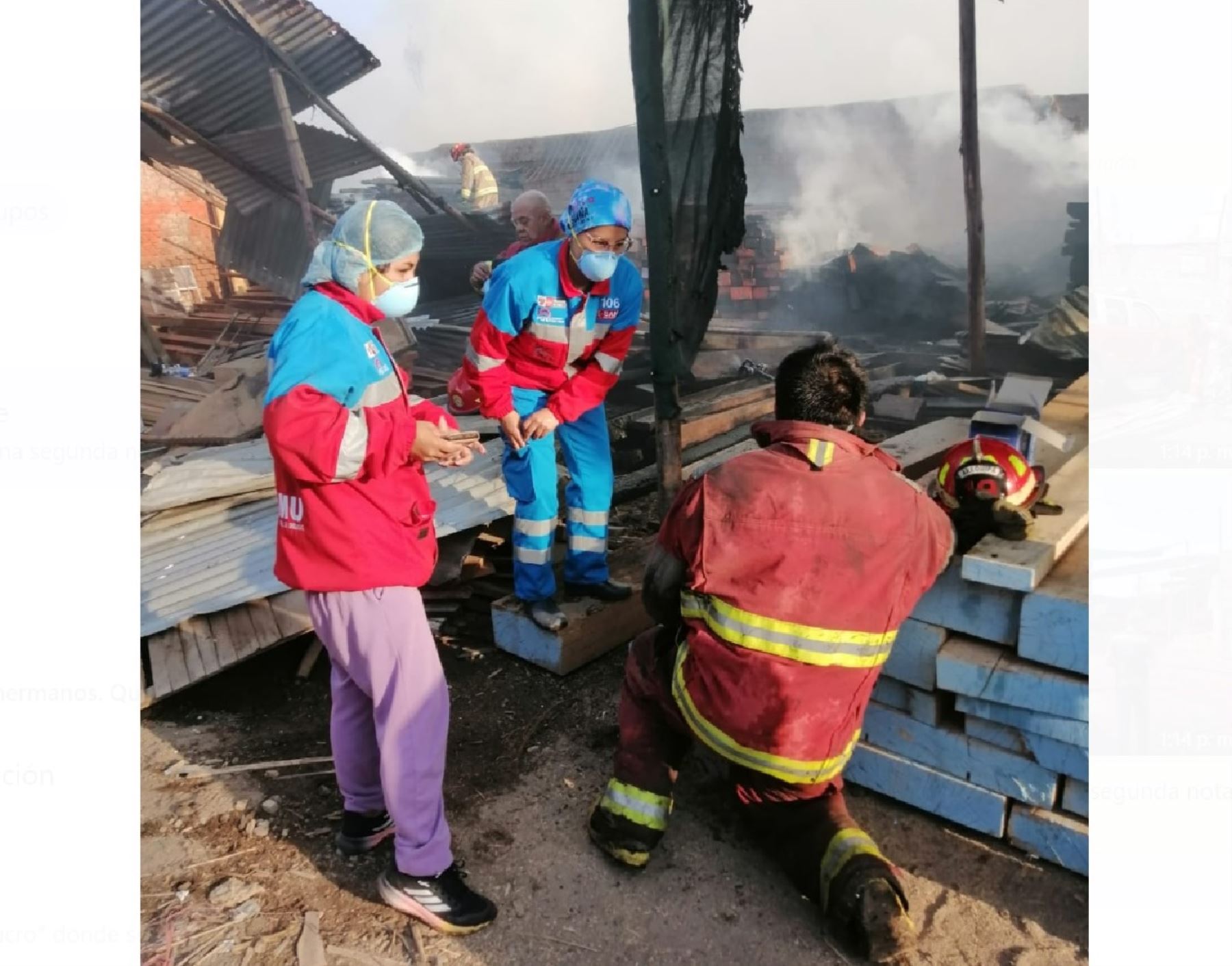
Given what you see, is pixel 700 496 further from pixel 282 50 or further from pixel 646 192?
pixel 282 50

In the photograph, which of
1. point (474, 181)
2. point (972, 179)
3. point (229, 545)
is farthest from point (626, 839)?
point (474, 181)

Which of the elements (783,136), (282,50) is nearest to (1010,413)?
(282,50)

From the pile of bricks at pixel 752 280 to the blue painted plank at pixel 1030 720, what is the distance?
33.0 feet

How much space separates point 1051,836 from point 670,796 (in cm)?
120

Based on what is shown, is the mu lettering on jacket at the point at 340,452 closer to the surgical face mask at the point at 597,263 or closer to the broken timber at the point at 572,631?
the surgical face mask at the point at 597,263

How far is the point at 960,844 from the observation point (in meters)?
2.90

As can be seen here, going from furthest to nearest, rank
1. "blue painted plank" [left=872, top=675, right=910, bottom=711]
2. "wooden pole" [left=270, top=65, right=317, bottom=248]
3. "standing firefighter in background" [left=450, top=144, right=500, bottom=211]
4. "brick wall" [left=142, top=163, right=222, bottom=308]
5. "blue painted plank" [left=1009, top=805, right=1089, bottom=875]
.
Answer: "standing firefighter in background" [left=450, top=144, right=500, bottom=211]
"brick wall" [left=142, top=163, right=222, bottom=308]
"wooden pole" [left=270, top=65, right=317, bottom=248]
"blue painted plank" [left=872, top=675, right=910, bottom=711]
"blue painted plank" [left=1009, top=805, right=1089, bottom=875]

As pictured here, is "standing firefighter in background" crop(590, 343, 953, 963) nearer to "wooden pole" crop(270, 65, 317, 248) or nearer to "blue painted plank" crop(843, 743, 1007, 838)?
"blue painted plank" crop(843, 743, 1007, 838)

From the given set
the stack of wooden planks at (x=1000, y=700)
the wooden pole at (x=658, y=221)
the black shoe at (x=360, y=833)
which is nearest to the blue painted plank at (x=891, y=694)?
the stack of wooden planks at (x=1000, y=700)

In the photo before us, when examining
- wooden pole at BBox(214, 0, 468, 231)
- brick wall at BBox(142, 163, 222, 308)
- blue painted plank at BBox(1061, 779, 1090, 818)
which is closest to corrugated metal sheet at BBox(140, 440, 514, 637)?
blue painted plank at BBox(1061, 779, 1090, 818)

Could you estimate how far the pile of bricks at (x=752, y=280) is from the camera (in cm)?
1253

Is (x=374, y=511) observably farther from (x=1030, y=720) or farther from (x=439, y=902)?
(x=1030, y=720)

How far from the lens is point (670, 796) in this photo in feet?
9.46

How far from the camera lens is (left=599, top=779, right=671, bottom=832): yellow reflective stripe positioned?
9.27 ft
